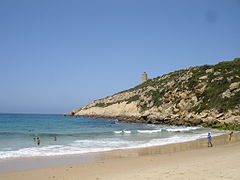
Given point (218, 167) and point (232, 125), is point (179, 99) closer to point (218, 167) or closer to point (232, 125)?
point (232, 125)

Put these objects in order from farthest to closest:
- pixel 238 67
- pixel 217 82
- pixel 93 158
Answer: pixel 238 67 → pixel 217 82 → pixel 93 158

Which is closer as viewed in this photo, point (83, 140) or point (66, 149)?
point (66, 149)

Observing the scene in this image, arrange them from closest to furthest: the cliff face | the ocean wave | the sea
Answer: the ocean wave < the sea < the cliff face

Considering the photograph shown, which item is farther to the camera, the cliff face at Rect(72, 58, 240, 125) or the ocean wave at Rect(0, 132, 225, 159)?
the cliff face at Rect(72, 58, 240, 125)

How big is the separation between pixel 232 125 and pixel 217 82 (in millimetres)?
18041

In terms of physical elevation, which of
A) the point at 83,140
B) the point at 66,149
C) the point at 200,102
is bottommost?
the point at 83,140

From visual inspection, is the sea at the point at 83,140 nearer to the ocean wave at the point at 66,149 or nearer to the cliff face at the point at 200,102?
the ocean wave at the point at 66,149

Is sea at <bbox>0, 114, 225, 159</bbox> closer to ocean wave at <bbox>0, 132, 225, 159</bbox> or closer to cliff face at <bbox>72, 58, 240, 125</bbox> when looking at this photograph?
ocean wave at <bbox>0, 132, 225, 159</bbox>

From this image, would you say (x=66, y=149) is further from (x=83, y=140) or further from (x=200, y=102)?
(x=200, y=102)

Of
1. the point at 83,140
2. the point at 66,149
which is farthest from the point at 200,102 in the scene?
the point at 66,149

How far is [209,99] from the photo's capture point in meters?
52.5

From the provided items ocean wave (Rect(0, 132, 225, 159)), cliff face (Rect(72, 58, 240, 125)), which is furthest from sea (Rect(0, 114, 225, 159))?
cliff face (Rect(72, 58, 240, 125))

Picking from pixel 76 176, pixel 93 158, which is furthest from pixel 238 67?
pixel 76 176

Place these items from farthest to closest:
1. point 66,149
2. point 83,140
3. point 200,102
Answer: point 200,102, point 83,140, point 66,149
